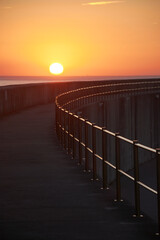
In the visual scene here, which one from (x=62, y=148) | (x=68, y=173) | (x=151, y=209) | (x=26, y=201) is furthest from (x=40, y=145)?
(x=151, y=209)

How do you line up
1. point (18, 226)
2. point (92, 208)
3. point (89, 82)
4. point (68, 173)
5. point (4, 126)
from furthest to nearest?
point (89, 82) < point (4, 126) < point (68, 173) < point (92, 208) < point (18, 226)

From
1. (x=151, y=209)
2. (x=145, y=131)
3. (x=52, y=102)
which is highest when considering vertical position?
(x=52, y=102)

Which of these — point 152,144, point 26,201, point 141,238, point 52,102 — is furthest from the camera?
point 152,144

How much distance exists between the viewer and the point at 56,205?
31.8 feet

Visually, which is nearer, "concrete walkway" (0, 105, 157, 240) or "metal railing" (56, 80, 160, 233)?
"concrete walkway" (0, 105, 157, 240)

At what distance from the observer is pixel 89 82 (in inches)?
2312

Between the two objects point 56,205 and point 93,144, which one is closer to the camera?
point 56,205

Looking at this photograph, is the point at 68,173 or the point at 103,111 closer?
the point at 68,173

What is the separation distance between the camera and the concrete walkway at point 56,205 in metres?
7.86

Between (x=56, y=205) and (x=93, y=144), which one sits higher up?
(x=93, y=144)

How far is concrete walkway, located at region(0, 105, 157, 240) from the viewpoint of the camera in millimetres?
7863

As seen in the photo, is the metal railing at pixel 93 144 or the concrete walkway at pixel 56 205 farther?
the metal railing at pixel 93 144

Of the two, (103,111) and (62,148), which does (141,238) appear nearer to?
(62,148)

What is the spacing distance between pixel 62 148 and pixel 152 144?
45744mm
